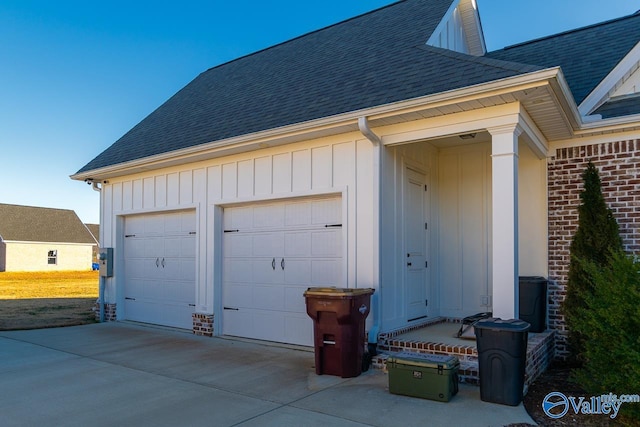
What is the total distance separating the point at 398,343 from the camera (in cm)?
595

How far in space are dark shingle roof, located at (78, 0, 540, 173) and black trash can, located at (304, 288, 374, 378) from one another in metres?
2.53

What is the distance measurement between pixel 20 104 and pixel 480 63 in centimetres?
1704

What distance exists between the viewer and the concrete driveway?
4.28m

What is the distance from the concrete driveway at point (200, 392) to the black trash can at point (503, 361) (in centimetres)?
13

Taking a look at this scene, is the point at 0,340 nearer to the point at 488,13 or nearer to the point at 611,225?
the point at 611,225

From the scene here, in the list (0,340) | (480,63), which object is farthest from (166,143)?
(480,63)

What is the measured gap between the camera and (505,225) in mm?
5266

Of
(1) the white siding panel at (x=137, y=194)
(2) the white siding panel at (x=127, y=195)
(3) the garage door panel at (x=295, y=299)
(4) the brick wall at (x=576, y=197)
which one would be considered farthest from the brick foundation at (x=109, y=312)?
(4) the brick wall at (x=576, y=197)

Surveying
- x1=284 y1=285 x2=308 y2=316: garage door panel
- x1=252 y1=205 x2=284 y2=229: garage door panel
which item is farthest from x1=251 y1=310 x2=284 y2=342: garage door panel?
x1=252 y1=205 x2=284 y2=229: garage door panel

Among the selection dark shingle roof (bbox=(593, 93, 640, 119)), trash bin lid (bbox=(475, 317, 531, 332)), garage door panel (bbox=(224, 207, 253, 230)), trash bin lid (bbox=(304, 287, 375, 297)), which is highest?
dark shingle roof (bbox=(593, 93, 640, 119))

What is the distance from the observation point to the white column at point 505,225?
5.19 m

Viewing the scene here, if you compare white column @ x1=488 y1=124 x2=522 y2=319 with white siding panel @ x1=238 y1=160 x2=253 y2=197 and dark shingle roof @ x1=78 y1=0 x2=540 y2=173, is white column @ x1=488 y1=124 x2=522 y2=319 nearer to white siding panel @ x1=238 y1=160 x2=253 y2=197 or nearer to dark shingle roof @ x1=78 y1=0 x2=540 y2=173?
dark shingle roof @ x1=78 y1=0 x2=540 y2=173

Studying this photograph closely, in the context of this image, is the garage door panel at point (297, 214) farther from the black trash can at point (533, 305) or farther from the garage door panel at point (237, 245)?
the black trash can at point (533, 305)

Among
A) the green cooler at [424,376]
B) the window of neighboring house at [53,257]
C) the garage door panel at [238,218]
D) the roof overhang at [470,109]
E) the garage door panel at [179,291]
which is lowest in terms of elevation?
the window of neighboring house at [53,257]
